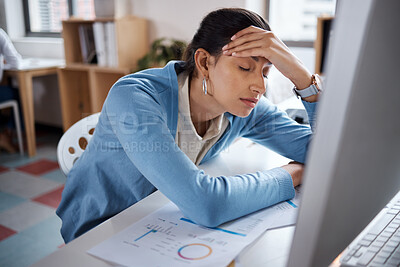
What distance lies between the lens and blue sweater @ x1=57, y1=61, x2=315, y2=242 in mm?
784

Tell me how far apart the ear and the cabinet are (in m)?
1.98

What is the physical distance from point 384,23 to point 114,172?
826mm

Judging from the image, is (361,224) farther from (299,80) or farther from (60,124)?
(60,124)

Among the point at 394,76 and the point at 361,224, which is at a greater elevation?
the point at 394,76

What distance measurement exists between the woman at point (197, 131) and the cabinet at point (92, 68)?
193 centimetres

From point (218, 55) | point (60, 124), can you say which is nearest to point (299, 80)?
point (218, 55)

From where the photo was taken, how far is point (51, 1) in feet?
13.5

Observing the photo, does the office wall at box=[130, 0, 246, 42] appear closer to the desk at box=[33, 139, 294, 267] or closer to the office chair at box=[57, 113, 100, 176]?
the office chair at box=[57, 113, 100, 176]

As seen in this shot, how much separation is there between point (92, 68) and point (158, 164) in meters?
2.56

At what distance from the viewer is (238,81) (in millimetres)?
1009

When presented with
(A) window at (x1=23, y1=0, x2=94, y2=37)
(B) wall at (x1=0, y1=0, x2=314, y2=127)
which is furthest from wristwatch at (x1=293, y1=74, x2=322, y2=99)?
(A) window at (x1=23, y1=0, x2=94, y2=37)

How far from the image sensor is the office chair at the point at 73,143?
1296 millimetres

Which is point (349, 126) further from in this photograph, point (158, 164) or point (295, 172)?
point (295, 172)

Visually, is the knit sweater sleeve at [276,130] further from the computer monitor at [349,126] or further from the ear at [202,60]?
the computer monitor at [349,126]
